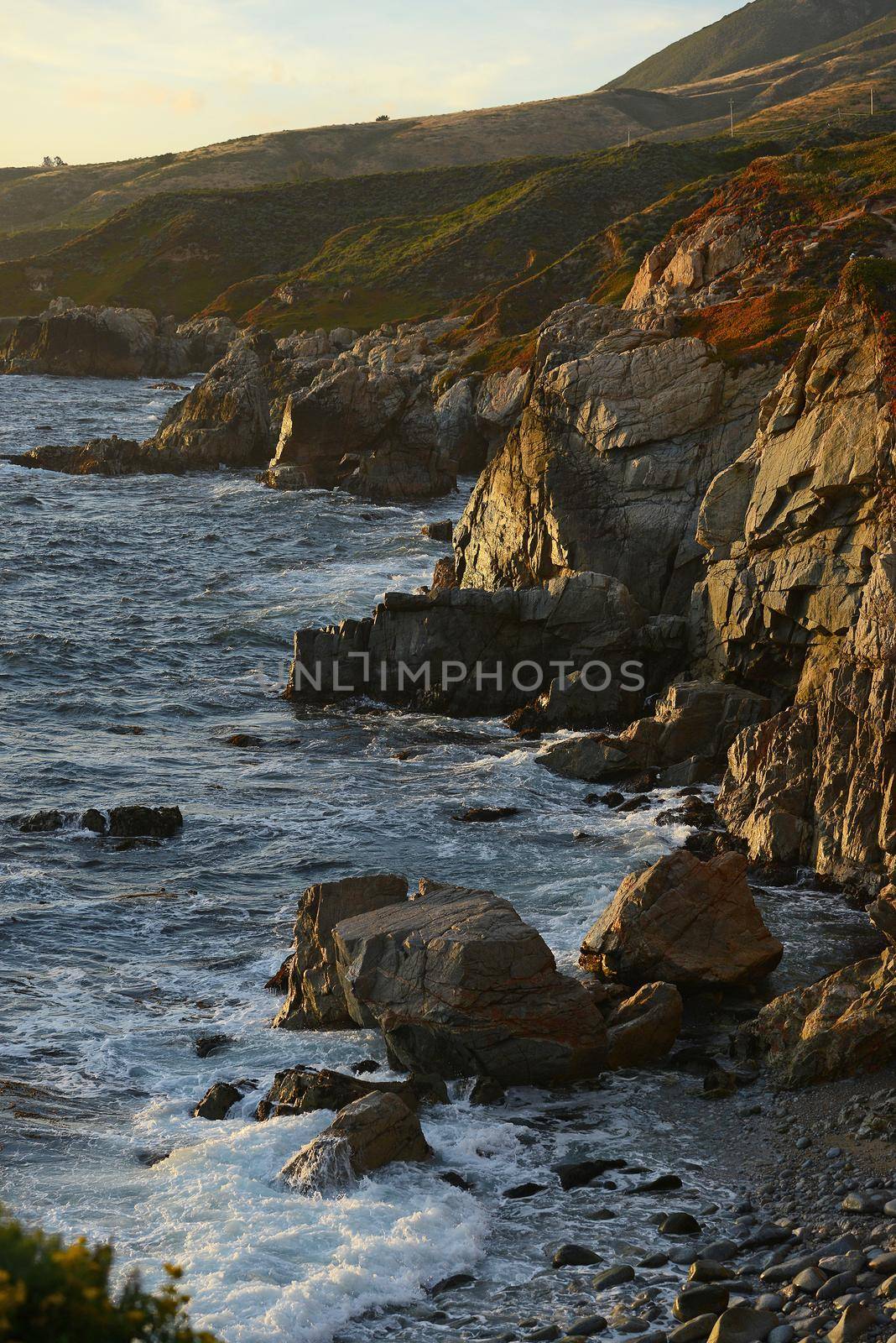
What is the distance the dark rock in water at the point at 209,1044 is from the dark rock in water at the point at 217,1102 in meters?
1.97

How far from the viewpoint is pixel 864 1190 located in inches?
698

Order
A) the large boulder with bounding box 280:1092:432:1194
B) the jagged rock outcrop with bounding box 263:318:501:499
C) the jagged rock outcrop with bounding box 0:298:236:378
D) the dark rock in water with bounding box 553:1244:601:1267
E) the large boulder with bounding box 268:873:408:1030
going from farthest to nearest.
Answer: the jagged rock outcrop with bounding box 0:298:236:378, the jagged rock outcrop with bounding box 263:318:501:499, the large boulder with bounding box 268:873:408:1030, the large boulder with bounding box 280:1092:432:1194, the dark rock in water with bounding box 553:1244:601:1267

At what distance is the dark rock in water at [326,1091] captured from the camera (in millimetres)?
21016

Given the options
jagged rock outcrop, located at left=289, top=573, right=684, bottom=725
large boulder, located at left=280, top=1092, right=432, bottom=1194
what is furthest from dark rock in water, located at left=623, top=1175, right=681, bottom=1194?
jagged rock outcrop, located at left=289, top=573, right=684, bottom=725

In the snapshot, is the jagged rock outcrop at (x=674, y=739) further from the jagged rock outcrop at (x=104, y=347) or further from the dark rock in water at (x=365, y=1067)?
the jagged rock outcrop at (x=104, y=347)

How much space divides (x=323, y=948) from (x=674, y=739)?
55.0ft

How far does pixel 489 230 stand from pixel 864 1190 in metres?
156

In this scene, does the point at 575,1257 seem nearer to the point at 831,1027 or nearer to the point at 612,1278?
the point at 612,1278

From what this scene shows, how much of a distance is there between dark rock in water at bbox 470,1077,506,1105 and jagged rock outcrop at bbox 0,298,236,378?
13680cm

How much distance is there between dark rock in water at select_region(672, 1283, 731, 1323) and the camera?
607 inches

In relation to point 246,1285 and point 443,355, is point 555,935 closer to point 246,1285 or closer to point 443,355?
point 246,1285

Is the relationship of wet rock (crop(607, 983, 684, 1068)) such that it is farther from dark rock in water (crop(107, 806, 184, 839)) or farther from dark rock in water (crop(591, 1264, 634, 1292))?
dark rock in water (crop(107, 806, 184, 839))

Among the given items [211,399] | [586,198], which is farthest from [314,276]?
[211,399]

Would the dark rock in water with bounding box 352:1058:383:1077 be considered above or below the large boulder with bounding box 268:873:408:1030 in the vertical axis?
below
